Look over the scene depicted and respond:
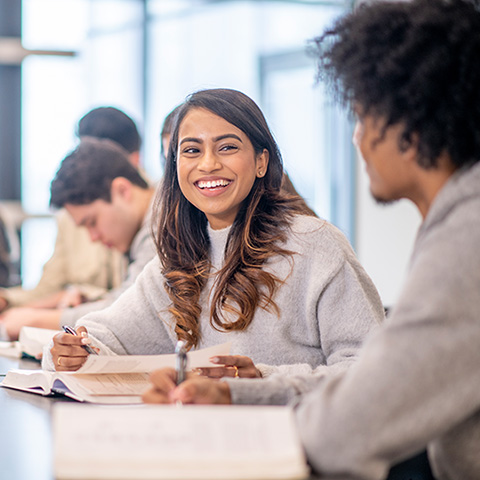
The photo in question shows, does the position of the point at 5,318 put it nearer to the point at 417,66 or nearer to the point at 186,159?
the point at 186,159

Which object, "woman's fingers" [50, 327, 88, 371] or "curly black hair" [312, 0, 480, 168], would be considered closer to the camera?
"curly black hair" [312, 0, 480, 168]

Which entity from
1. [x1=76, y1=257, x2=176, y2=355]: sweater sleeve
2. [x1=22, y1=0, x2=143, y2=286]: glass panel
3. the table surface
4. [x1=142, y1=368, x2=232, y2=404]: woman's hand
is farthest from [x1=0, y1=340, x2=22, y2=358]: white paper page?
[x1=22, y1=0, x2=143, y2=286]: glass panel

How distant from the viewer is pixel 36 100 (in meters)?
4.71

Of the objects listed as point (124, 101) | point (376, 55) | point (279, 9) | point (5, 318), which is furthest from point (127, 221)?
point (279, 9)

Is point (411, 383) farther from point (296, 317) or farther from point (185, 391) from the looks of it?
point (296, 317)

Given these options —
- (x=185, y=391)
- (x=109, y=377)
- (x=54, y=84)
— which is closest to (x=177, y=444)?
(x=185, y=391)

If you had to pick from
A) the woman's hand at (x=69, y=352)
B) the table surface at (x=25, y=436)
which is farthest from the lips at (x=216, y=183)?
the table surface at (x=25, y=436)

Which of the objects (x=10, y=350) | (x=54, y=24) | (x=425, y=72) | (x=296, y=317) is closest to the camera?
(x=425, y=72)

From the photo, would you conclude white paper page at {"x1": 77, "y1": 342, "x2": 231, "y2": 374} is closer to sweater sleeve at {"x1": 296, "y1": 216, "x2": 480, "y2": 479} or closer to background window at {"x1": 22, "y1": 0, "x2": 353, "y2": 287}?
sweater sleeve at {"x1": 296, "y1": 216, "x2": 480, "y2": 479}

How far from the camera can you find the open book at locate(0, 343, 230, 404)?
54.9 inches

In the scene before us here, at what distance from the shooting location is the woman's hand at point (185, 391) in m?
1.06

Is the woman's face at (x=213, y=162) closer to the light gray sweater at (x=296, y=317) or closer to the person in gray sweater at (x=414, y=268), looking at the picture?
the light gray sweater at (x=296, y=317)

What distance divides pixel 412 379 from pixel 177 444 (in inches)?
11.0

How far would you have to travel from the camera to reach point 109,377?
155 cm
